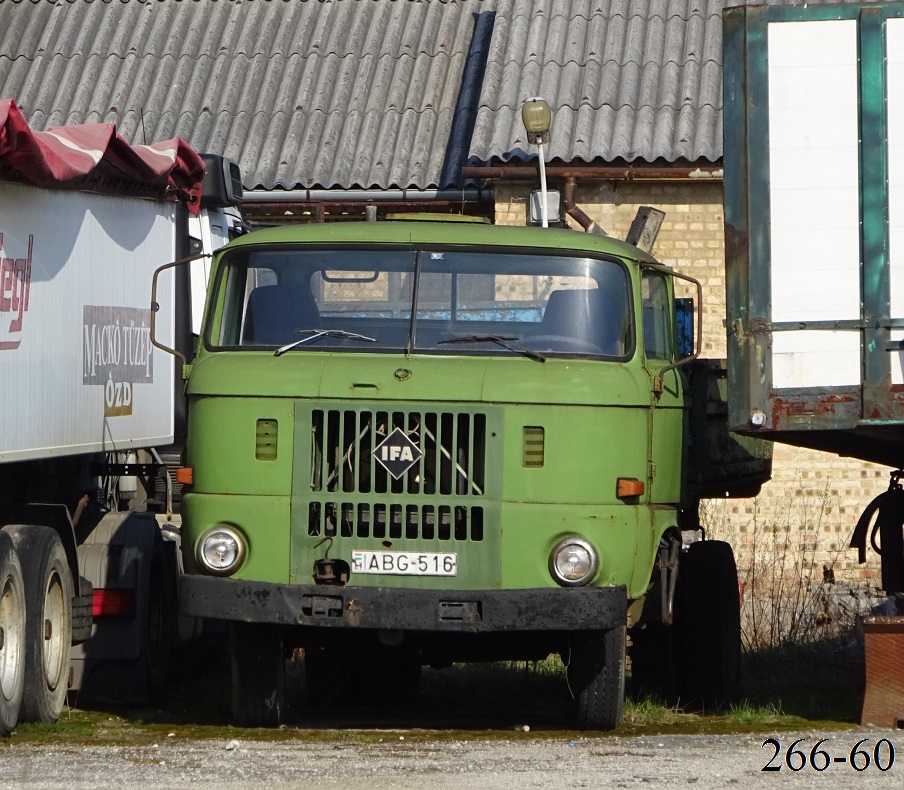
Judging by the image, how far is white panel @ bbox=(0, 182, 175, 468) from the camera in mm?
7664

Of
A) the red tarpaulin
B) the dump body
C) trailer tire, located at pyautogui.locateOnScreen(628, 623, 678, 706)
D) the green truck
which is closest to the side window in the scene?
the green truck

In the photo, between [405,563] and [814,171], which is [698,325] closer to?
[814,171]

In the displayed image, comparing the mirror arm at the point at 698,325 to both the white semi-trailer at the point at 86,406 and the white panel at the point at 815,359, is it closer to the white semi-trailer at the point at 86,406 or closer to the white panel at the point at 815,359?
the white panel at the point at 815,359

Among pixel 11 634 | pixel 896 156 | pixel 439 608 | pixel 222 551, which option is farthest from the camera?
pixel 11 634

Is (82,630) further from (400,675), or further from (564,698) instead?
(564,698)

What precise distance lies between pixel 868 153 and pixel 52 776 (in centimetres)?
444

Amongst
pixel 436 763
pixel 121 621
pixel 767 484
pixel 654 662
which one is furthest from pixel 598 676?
pixel 767 484

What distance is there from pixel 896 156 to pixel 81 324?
4284 millimetres

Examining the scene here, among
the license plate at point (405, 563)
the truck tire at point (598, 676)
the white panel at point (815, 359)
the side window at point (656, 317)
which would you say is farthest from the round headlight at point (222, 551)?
the white panel at point (815, 359)

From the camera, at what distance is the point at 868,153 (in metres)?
7.39

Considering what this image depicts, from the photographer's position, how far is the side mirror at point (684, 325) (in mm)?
8633

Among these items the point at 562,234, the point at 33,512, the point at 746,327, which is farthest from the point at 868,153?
the point at 33,512

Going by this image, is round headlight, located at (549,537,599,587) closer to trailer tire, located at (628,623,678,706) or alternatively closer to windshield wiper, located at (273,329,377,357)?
windshield wiper, located at (273,329,377,357)

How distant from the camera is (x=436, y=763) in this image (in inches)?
261
